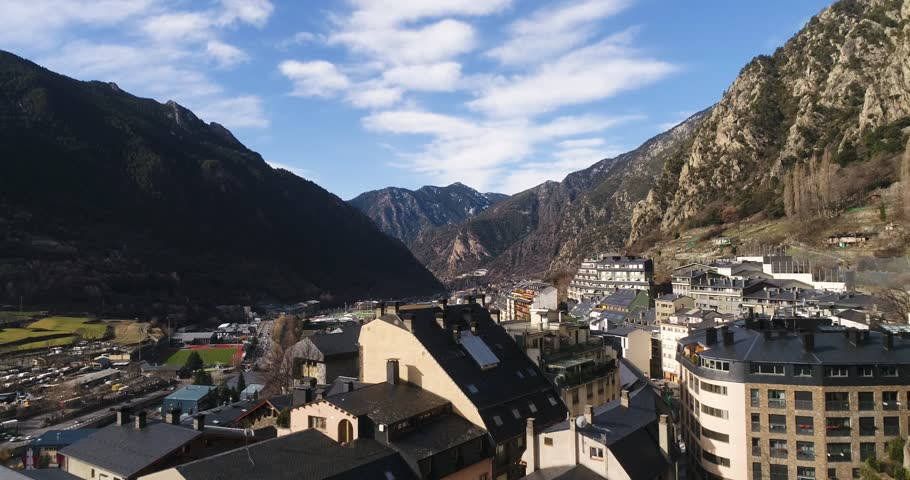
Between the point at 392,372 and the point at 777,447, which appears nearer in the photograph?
the point at 392,372

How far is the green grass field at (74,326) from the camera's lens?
117556 mm

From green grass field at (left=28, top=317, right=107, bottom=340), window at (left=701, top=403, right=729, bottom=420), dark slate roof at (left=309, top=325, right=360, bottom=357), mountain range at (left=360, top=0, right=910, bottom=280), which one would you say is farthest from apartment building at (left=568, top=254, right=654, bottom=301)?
green grass field at (left=28, top=317, right=107, bottom=340)

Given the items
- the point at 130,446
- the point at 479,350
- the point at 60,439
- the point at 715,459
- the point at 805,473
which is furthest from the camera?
the point at 60,439

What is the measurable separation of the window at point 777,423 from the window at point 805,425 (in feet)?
2.34

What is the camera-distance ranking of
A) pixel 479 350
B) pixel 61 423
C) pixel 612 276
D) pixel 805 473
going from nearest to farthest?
pixel 805 473
pixel 479 350
pixel 61 423
pixel 612 276

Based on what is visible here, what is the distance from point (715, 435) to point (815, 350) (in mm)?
8385

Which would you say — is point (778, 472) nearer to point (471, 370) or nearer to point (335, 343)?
point (471, 370)

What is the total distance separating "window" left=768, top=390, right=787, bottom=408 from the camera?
36.9 metres

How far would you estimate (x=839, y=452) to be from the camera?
1415 inches

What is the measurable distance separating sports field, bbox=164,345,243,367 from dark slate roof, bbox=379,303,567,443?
256ft

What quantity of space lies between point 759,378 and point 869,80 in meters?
139

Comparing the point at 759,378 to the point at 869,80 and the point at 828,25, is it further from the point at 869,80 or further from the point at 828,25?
the point at 828,25

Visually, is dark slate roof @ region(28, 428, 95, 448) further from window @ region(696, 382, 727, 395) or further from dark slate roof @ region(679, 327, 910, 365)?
dark slate roof @ region(679, 327, 910, 365)

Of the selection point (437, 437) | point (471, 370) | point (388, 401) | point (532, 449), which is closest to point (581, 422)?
point (532, 449)
